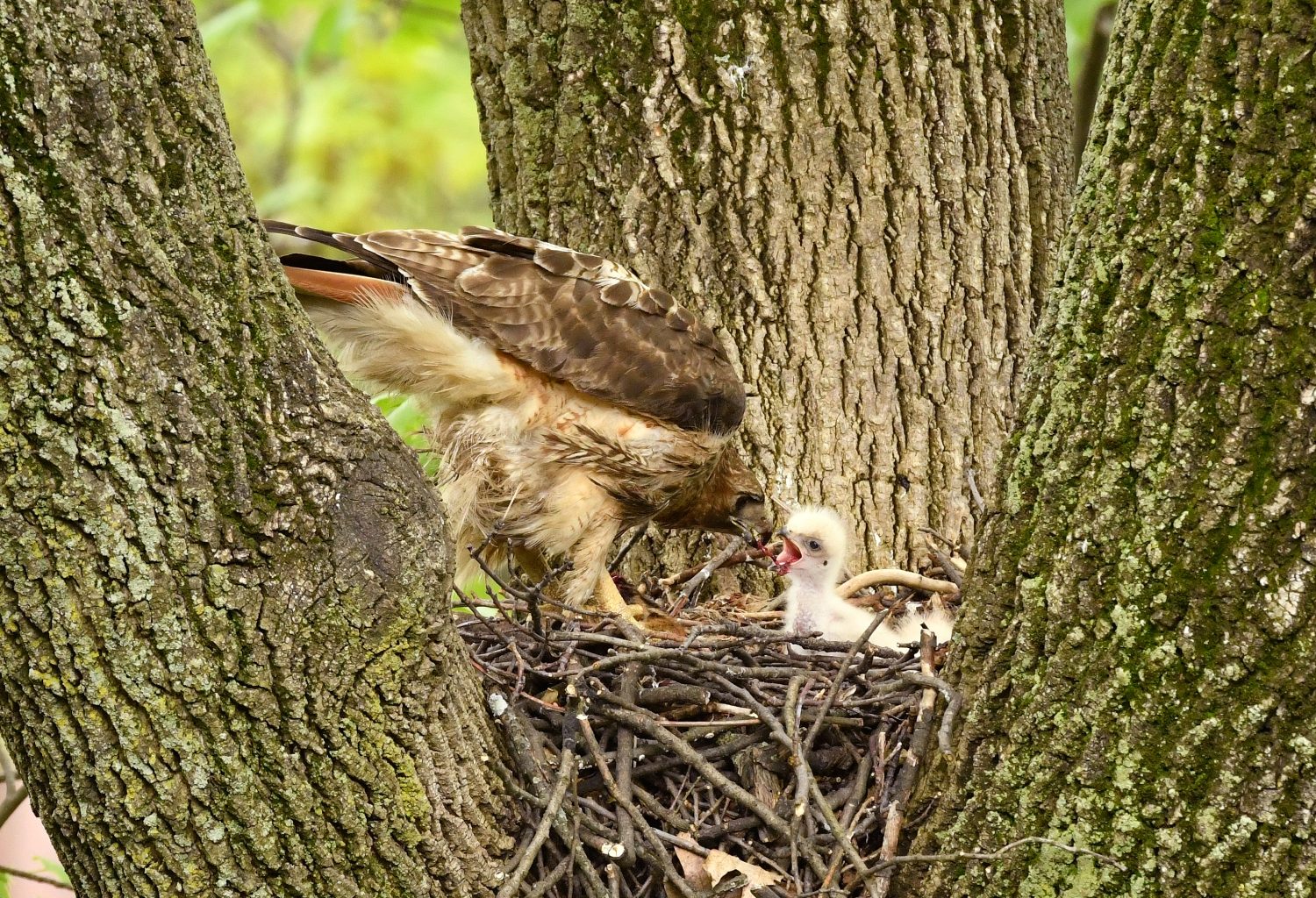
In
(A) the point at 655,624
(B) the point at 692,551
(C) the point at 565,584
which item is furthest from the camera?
(B) the point at 692,551

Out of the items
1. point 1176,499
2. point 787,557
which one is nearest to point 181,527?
point 1176,499

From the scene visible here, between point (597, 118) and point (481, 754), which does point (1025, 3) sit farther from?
point (481, 754)

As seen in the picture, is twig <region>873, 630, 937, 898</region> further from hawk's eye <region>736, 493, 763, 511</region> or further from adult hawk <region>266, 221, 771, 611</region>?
hawk's eye <region>736, 493, 763, 511</region>

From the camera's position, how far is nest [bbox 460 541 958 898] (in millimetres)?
2645

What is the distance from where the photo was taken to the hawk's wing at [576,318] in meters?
4.16

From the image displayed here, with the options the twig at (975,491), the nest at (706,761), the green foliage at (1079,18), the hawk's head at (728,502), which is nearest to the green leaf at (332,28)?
the hawk's head at (728,502)

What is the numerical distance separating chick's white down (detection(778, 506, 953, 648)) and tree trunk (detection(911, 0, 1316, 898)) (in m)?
1.70

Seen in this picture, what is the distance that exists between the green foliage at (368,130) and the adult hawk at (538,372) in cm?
509

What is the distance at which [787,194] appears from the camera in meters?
4.19

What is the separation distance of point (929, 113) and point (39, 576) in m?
3.02

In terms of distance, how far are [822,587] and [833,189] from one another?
121cm

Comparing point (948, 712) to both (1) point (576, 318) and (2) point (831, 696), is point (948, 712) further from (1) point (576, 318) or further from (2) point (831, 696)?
(1) point (576, 318)

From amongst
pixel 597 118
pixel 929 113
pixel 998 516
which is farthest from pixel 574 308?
pixel 998 516

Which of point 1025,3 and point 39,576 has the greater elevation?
point 1025,3
